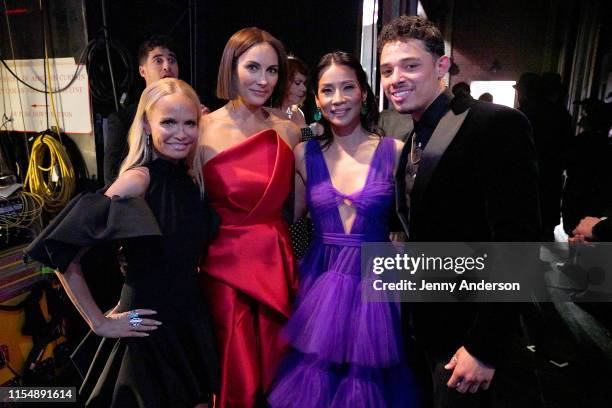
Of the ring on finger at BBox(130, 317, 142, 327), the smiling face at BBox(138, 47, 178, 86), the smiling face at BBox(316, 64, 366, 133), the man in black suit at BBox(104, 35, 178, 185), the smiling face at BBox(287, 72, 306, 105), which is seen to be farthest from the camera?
the smiling face at BBox(287, 72, 306, 105)

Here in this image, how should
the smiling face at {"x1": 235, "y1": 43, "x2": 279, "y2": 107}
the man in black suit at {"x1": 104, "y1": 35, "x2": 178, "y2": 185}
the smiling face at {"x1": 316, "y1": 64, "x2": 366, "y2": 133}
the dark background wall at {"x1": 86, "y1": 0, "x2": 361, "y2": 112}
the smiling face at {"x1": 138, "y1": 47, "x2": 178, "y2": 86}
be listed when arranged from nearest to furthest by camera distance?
the smiling face at {"x1": 316, "y1": 64, "x2": 366, "y2": 133}
the smiling face at {"x1": 235, "y1": 43, "x2": 279, "y2": 107}
the man in black suit at {"x1": 104, "y1": 35, "x2": 178, "y2": 185}
the smiling face at {"x1": 138, "y1": 47, "x2": 178, "y2": 86}
the dark background wall at {"x1": 86, "y1": 0, "x2": 361, "y2": 112}

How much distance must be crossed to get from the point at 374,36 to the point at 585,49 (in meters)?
5.64

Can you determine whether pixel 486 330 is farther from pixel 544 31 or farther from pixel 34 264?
pixel 544 31

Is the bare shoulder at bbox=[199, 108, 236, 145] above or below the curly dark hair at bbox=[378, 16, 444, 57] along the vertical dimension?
below

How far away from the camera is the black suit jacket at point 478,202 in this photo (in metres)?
1.26

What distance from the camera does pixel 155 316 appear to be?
1617 millimetres

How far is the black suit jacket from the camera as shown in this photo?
49.4 inches

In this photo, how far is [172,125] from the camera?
1.66 metres

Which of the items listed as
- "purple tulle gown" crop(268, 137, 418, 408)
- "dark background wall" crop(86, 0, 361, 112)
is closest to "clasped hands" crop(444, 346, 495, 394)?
"purple tulle gown" crop(268, 137, 418, 408)

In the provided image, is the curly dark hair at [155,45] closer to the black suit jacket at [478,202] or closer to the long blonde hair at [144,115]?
the long blonde hair at [144,115]

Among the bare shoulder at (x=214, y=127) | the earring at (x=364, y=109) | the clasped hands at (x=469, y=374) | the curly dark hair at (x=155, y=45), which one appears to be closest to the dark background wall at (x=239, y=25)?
the curly dark hair at (x=155, y=45)

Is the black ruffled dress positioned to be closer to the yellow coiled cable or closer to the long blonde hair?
the long blonde hair

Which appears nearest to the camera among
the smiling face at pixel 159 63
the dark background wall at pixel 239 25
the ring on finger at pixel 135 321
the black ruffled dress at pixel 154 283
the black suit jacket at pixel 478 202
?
the black suit jacket at pixel 478 202

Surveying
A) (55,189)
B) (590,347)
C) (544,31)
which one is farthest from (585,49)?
(55,189)
